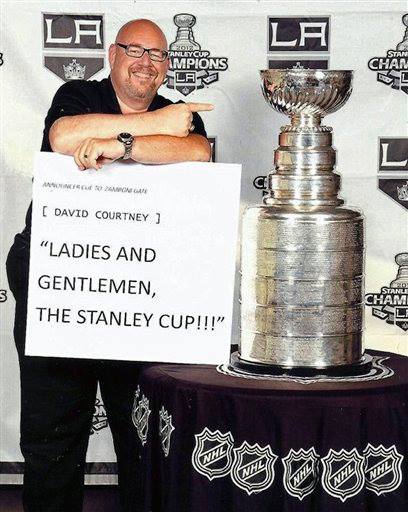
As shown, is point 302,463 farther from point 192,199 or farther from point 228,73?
point 228,73

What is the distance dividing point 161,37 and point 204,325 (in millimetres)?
681

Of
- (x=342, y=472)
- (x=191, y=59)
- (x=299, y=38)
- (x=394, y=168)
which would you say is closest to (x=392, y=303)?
(x=394, y=168)

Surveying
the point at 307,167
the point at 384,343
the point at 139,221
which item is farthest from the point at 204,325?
the point at 384,343

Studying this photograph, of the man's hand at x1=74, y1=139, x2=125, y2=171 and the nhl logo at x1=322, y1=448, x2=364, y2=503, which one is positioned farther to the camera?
the man's hand at x1=74, y1=139, x2=125, y2=171

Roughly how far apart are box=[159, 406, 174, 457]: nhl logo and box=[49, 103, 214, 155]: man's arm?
54 centimetres

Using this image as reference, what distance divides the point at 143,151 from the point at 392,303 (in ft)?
4.27

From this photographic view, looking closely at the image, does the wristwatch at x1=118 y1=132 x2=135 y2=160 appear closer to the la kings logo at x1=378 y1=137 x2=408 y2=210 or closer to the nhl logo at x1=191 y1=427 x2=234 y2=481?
the nhl logo at x1=191 y1=427 x2=234 y2=481

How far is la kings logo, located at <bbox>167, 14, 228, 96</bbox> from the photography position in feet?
9.66

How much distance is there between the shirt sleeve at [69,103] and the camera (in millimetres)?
2211

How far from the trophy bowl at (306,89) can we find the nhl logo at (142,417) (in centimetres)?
63

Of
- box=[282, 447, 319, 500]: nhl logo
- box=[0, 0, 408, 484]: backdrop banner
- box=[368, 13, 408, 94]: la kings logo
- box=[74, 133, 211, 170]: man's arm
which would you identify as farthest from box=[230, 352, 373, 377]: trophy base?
box=[368, 13, 408, 94]: la kings logo

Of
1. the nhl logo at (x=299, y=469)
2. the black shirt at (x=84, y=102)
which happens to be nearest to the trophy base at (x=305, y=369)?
the nhl logo at (x=299, y=469)

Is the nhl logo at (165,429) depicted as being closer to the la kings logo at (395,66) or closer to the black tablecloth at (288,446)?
the black tablecloth at (288,446)

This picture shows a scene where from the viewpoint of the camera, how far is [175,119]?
205cm
